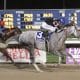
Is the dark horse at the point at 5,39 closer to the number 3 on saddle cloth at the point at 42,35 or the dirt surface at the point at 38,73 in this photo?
the dirt surface at the point at 38,73

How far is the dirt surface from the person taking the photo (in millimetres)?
8609

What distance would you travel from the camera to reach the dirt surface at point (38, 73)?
28.2 ft

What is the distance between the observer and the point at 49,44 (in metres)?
10.4

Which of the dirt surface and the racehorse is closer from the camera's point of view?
the dirt surface

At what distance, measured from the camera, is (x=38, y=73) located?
949 cm

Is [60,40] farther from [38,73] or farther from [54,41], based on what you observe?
[38,73]
